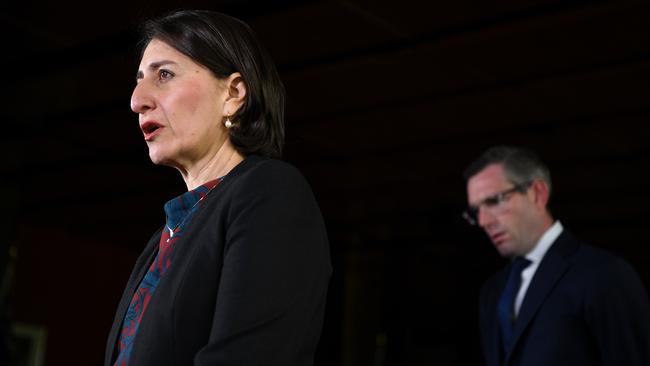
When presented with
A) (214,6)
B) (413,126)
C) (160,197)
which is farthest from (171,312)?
(160,197)

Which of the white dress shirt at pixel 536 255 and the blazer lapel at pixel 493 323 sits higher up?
the white dress shirt at pixel 536 255

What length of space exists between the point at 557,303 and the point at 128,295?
155 cm

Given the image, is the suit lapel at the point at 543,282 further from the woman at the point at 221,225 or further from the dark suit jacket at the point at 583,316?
the woman at the point at 221,225

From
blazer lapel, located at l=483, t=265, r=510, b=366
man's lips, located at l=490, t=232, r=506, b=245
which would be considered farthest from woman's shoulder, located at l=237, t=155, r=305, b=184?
man's lips, located at l=490, t=232, r=506, b=245

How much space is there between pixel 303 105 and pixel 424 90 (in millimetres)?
820

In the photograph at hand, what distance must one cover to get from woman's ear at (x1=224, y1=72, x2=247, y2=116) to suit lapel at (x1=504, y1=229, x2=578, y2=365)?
4.89ft

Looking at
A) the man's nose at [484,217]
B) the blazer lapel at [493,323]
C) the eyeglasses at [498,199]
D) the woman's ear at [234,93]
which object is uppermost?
the woman's ear at [234,93]

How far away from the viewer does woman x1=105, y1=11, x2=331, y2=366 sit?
1.01 meters

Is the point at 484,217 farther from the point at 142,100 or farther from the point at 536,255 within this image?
the point at 142,100

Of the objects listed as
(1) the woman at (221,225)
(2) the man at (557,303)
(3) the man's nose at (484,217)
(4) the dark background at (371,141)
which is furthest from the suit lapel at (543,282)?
(1) the woman at (221,225)

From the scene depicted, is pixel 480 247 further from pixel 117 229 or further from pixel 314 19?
pixel 314 19

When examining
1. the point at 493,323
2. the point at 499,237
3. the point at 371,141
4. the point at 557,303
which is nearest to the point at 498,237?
the point at 499,237

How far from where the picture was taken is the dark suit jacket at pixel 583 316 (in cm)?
234

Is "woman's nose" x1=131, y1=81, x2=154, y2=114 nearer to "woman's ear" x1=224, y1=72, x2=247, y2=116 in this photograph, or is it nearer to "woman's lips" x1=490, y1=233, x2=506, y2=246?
"woman's ear" x1=224, y1=72, x2=247, y2=116
